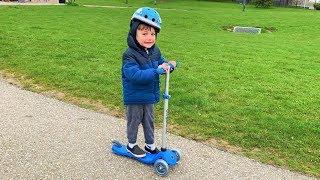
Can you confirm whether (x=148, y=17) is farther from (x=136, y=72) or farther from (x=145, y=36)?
(x=136, y=72)

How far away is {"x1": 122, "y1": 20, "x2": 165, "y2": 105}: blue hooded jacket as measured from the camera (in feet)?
17.4

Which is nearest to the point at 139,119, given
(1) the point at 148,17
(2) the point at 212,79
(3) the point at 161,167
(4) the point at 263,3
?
(3) the point at 161,167

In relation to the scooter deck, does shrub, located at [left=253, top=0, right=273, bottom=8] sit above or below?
below

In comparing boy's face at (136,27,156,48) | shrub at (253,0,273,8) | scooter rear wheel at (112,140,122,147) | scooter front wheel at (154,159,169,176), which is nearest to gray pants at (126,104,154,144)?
scooter rear wheel at (112,140,122,147)

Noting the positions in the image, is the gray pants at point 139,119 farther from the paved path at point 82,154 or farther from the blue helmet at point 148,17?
the blue helmet at point 148,17

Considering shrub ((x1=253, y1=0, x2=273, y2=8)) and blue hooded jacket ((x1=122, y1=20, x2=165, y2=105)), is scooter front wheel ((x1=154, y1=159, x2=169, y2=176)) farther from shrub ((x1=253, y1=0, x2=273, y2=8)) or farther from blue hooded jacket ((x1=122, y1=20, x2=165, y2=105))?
shrub ((x1=253, y1=0, x2=273, y2=8))

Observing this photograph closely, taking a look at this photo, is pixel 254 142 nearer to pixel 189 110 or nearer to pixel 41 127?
pixel 189 110

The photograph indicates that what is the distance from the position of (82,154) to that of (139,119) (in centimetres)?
83

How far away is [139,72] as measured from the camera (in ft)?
17.3

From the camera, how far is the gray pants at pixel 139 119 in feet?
18.7

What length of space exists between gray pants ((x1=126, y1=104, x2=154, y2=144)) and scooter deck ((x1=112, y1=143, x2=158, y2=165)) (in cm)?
16

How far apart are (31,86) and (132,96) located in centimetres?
432

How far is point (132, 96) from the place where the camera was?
556 centimetres

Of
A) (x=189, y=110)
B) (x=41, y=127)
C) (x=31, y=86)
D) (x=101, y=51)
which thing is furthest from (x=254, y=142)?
(x=101, y=51)
